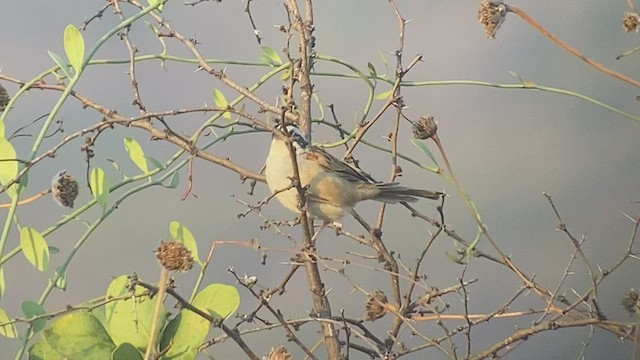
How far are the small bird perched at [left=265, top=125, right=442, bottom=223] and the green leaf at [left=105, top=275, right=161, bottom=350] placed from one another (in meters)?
0.21

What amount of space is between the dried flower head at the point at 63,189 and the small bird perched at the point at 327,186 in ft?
0.71

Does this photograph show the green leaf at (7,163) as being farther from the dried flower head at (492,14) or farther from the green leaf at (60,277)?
the dried flower head at (492,14)

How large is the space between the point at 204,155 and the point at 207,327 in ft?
0.59

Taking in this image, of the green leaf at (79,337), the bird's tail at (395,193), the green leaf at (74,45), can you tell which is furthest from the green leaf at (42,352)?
the bird's tail at (395,193)

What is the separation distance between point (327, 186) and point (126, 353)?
1.09 feet

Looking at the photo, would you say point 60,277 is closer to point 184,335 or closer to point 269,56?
point 184,335

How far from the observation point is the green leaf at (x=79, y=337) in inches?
34.7

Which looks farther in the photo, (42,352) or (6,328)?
(6,328)

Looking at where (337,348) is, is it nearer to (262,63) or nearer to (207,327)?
(207,327)

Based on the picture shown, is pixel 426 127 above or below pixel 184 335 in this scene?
above

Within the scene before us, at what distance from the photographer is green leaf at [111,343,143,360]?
856 mm

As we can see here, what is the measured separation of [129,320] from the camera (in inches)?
35.8

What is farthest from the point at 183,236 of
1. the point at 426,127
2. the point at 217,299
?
the point at 426,127

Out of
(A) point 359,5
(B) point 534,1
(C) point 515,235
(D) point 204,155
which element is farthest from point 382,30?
(D) point 204,155
